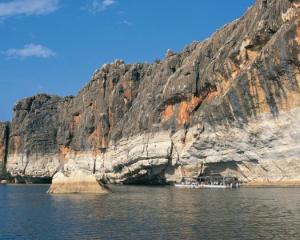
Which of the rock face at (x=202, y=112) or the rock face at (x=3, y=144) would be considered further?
the rock face at (x=3, y=144)

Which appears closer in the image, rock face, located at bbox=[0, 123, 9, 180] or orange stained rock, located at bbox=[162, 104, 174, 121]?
orange stained rock, located at bbox=[162, 104, 174, 121]

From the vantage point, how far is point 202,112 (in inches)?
3184

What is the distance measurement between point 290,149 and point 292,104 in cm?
578

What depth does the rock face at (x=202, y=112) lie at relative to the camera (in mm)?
66750

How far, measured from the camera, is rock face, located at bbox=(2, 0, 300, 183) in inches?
2628

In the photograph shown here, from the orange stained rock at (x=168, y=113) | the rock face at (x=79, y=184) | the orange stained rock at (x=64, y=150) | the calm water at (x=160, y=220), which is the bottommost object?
the calm water at (x=160, y=220)

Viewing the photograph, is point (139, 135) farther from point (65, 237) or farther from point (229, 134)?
point (65, 237)

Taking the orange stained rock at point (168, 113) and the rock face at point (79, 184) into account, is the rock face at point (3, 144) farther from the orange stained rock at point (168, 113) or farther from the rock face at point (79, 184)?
the rock face at point (79, 184)

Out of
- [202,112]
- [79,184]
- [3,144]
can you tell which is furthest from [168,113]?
[3,144]

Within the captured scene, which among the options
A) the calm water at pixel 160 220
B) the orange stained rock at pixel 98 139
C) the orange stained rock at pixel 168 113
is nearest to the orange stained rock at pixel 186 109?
the orange stained rock at pixel 168 113

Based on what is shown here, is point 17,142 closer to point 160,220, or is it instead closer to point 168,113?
point 168,113

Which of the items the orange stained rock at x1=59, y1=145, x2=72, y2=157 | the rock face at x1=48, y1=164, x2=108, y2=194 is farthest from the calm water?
the orange stained rock at x1=59, y1=145, x2=72, y2=157

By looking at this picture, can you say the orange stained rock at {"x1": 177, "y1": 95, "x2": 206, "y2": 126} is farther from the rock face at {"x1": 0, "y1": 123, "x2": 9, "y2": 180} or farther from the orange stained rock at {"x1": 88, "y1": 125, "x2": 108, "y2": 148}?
the rock face at {"x1": 0, "y1": 123, "x2": 9, "y2": 180}

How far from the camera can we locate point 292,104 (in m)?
65.4
